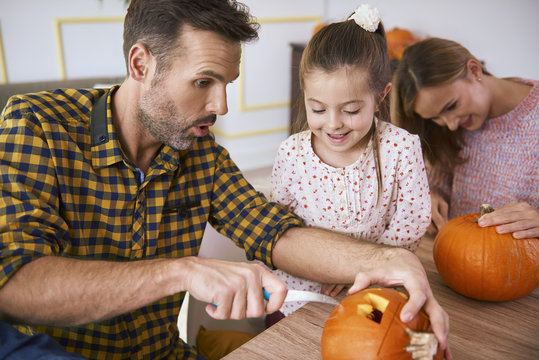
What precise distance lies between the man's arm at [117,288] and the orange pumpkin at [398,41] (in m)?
3.02

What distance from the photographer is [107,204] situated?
115cm

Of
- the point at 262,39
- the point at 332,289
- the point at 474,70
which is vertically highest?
the point at 262,39

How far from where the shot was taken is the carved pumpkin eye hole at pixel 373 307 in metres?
0.83

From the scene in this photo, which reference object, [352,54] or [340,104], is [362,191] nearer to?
[340,104]

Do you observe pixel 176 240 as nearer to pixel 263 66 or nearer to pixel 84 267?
pixel 84 267

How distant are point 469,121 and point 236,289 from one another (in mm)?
1252

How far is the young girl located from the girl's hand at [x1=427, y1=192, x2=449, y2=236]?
26 centimetres

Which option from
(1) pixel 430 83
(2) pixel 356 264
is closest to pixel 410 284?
(2) pixel 356 264

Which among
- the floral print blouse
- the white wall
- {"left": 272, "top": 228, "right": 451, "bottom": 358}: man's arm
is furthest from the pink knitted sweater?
the white wall

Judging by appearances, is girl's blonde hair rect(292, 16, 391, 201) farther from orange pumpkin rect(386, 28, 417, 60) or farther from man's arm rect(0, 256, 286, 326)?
orange pumpkin rect(386, 28, 417, 60)

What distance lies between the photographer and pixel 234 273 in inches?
35.1

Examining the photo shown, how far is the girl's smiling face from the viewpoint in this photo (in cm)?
127

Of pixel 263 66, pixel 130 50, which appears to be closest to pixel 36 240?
pixel 130 50

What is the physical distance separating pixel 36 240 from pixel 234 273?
1.29ft
